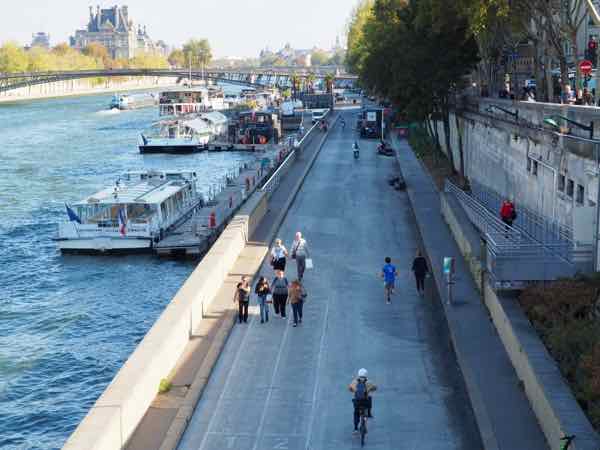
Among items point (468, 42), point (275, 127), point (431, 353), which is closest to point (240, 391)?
point (431, 353)

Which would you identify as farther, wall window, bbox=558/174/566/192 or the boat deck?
the boat deck

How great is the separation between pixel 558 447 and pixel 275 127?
9824cm

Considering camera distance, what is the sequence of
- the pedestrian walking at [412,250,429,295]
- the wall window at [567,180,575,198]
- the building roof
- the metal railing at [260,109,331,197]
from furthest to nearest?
the building roof < the metal railing at [260,109,331,197] < the wall window at [567,180,575,198] < the pedestrian walking at [412,250,429,295]

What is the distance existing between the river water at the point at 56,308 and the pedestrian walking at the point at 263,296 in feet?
17.3

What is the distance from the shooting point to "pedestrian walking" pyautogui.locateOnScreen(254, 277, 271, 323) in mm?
23484

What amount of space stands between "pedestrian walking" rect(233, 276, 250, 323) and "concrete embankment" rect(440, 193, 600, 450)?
6.09m

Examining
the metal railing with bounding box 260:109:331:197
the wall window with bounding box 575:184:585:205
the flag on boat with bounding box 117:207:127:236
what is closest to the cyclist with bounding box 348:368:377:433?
the wall window with bounding box 575:184:585:205

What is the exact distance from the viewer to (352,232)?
127ft

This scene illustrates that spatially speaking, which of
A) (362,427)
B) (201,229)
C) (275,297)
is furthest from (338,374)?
(201,229)

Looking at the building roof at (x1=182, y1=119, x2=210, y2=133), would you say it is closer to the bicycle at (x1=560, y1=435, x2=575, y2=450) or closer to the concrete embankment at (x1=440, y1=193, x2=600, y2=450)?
the concrete embankment at (x1=440, y1=193, x2=600, y2=450)

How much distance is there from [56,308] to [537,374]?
74.2 ft

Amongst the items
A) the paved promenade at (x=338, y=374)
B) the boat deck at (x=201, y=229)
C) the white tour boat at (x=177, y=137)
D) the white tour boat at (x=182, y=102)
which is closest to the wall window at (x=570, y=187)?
the paved promenade at (x=338, y=374)

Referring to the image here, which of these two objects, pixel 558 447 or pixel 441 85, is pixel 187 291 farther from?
pixel 441 85

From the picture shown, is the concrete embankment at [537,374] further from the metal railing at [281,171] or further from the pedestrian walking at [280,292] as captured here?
the metal railing at [281,171]
